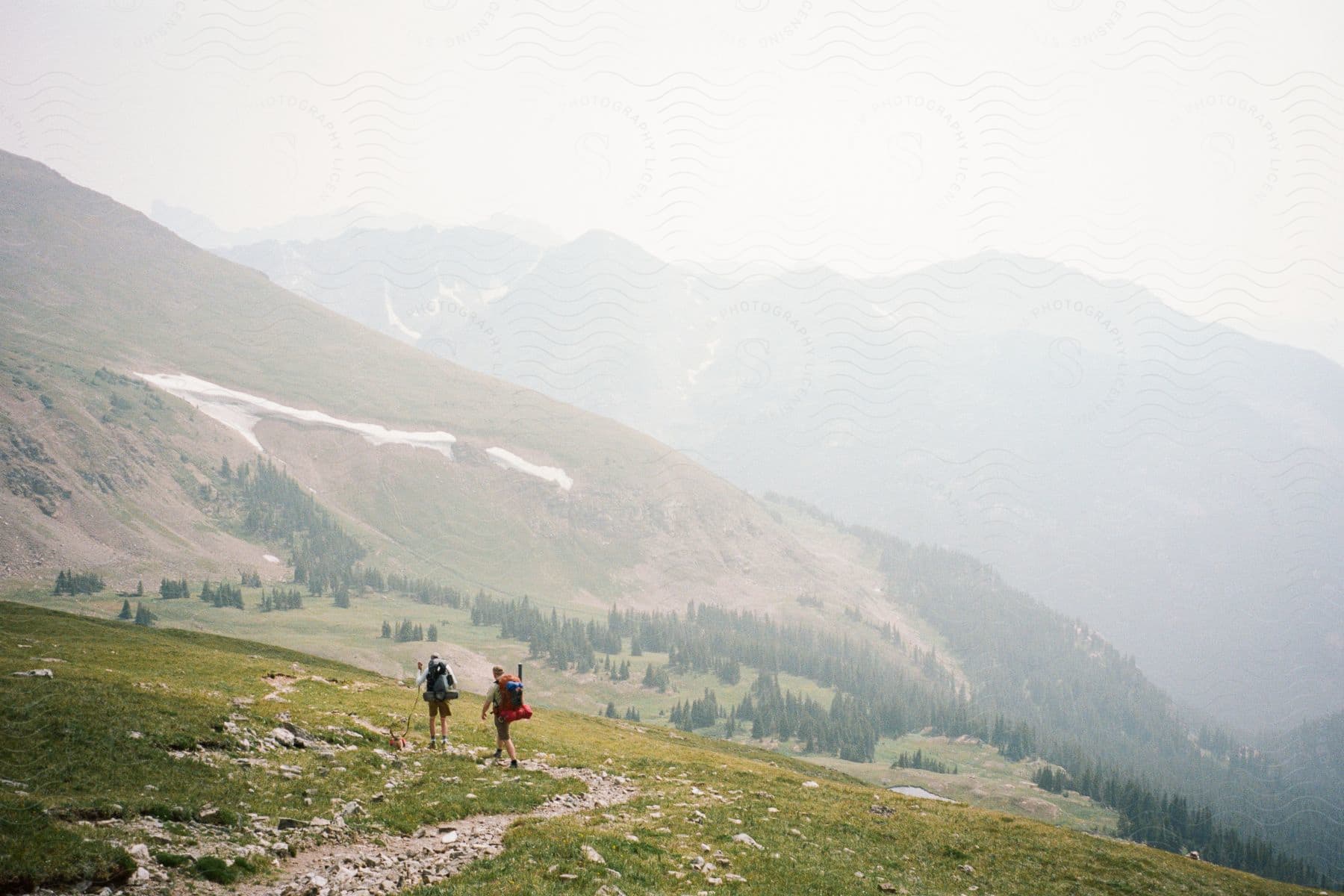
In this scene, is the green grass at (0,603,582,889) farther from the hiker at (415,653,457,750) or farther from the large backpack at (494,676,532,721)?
the large backpack at (494,676,532,721)

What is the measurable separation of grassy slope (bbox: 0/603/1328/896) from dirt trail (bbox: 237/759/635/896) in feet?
2.78

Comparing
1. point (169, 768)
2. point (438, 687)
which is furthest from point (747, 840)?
point (169, 768)

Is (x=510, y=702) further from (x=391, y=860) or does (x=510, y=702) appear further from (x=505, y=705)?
(x=391, y=860)

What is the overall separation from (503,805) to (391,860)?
675 cm

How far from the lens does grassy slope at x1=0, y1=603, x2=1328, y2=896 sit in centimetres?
1842

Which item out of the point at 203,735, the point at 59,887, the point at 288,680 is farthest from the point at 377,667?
the point at 59,887

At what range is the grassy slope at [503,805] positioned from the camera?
18.4 m

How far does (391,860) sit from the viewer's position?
18.9 m

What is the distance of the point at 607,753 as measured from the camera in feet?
144

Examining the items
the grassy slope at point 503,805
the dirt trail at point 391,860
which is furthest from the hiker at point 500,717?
the dirt trail at point 391,860

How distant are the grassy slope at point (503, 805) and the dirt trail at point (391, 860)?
85cm

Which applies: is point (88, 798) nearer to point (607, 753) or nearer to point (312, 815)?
point (312, 815)

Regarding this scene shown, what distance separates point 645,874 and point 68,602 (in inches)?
8640

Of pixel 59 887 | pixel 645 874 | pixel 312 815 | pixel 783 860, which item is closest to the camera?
pixel 59 887
